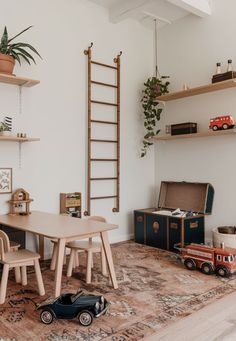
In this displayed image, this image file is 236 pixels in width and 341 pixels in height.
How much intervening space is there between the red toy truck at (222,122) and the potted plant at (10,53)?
7.98ft

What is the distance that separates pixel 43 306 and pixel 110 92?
3.36 m

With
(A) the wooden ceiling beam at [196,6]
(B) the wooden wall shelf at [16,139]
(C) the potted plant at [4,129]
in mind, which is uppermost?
(A) the wooden ceiling beam at [196,6]

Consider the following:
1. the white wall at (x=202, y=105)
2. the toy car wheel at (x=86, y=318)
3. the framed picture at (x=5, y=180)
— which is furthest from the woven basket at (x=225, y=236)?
the framed picture at (x=5, y=180)

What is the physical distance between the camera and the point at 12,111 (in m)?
3.92

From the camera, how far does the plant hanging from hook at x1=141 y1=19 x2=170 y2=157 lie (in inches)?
197

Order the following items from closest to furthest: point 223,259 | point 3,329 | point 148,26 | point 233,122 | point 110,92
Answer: point 3,329 → point 223,259 → point 233,122 → point 110,92 → point 148,26

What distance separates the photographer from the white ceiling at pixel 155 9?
4445 millimetres

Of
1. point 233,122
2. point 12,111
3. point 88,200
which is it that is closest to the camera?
point 12,111

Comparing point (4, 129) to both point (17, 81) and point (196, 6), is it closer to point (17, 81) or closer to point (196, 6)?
point (17, 81)

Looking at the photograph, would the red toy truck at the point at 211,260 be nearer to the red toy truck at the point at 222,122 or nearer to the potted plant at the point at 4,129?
the red toy truck at the point at 222,122

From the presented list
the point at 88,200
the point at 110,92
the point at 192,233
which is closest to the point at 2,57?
the point at 110,92

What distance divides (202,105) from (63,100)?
2023 millimetres

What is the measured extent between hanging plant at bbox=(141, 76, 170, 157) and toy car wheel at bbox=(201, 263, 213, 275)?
2.24m

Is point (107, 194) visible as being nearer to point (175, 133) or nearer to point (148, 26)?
point (175, 133)
